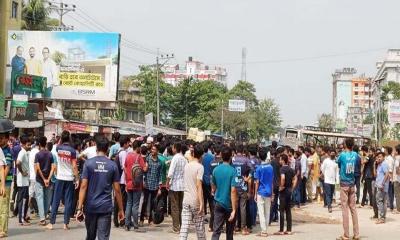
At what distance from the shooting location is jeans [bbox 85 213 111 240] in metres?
8.08

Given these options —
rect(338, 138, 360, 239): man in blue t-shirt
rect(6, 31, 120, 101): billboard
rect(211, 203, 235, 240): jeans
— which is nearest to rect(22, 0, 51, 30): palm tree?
rect(6, 31, 120, 101): billboard

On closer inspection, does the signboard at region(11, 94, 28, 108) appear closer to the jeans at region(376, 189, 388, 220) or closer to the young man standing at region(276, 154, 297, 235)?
the young man standing at region(276, 154, 297, 235)

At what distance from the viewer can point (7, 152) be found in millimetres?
10695

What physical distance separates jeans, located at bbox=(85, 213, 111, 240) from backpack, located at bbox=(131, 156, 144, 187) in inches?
164

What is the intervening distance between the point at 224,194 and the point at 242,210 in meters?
3.80

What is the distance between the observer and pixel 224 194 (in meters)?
9.46

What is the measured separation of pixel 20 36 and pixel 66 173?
3225cm

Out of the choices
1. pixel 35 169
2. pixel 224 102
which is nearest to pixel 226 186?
pixel 35 169

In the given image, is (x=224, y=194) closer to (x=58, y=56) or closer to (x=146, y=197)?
(x=146, y=197)

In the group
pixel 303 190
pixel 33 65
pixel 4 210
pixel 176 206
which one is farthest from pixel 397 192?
pixel 33 65

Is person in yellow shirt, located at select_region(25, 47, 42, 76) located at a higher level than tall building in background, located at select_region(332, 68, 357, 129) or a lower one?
lower

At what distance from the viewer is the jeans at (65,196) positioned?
39.8 feet

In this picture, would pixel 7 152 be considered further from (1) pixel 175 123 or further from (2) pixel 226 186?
(1) pixel 175 123

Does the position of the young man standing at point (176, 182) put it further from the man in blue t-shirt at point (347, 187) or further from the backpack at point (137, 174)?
the man in blue t-shirt at point (347, 187)
